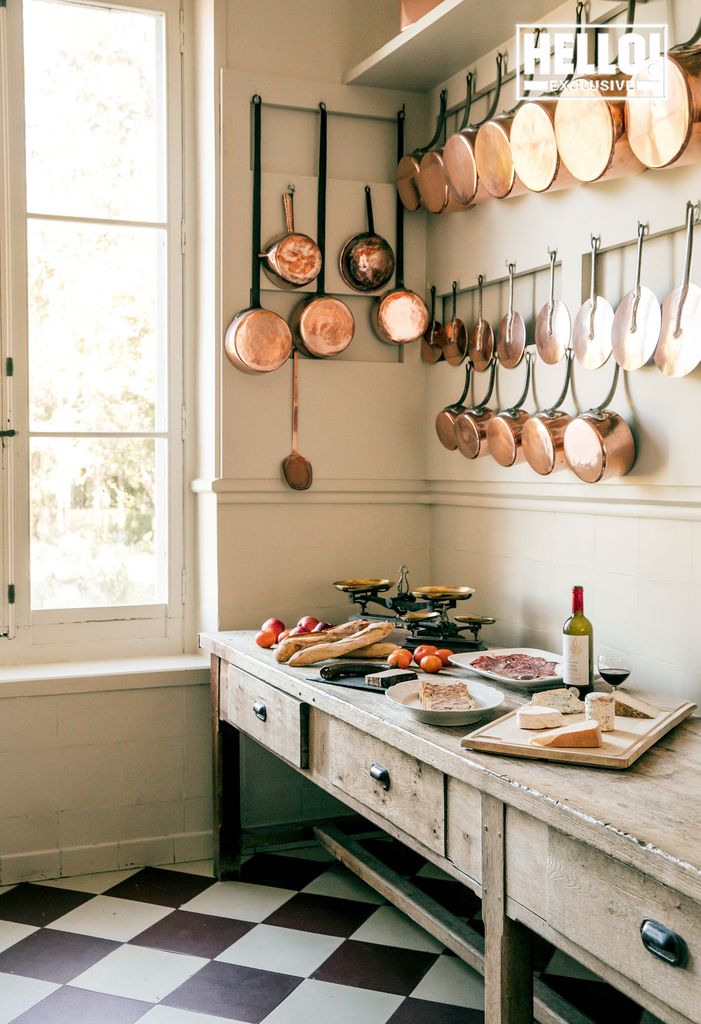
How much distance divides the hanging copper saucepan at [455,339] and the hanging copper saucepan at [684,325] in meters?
1.12

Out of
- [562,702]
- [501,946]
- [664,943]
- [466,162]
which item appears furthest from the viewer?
[466,162]

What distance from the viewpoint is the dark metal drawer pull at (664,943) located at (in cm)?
143

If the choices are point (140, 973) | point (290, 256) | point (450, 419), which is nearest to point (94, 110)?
point (290, 256)

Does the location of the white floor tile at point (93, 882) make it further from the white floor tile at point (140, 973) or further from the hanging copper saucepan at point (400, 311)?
the hanging copper saucepan at point (400, 311)

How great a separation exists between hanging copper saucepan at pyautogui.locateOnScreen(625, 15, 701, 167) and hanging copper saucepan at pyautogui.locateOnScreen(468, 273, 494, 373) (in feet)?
3.17

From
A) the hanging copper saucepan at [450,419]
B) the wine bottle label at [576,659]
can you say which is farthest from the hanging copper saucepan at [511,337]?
the wine bottle label at [576,659]

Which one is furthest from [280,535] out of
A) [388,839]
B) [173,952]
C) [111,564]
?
[173,952]

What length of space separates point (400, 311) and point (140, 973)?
2.35 m

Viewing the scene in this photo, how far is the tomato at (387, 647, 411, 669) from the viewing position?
8.89 ft

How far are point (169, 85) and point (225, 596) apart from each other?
189cm

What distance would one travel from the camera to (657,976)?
1.48m

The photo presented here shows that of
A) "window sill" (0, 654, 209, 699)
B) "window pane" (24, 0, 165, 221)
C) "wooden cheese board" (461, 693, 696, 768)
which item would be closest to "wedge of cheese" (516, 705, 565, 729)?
"wooden cheese board" (461, 693, 696, 768)

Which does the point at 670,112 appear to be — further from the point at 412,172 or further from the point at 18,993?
the point at 18,993

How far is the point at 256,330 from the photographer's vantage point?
353 centimetres
